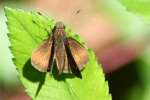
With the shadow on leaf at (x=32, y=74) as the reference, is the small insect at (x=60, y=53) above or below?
above

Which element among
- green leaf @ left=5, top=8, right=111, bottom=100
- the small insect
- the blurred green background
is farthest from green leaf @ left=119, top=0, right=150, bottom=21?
the blurred green background

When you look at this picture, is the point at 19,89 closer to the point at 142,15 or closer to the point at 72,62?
the point at 72,62

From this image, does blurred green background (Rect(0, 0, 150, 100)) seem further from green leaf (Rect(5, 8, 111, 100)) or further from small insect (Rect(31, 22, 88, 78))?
green leaf (Rect(5, 8, 111, 100))

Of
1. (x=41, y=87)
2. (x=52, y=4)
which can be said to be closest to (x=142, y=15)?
A: (x=41, y=87)

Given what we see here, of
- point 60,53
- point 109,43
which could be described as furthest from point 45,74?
point 109,43

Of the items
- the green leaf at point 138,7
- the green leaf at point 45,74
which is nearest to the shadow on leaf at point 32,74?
the green leaf at point 45,74

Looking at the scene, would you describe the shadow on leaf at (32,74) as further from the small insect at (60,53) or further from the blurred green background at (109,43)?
the blurred green background at (109,43)
